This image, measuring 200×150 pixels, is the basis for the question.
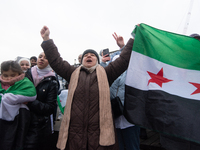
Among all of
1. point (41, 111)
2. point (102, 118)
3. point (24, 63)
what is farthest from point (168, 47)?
point (24, 63)

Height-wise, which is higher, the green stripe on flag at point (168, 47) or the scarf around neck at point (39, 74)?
the green stripe on flag at point (168, 47)

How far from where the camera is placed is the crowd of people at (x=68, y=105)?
1.49m

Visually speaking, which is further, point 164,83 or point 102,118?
point 164,83

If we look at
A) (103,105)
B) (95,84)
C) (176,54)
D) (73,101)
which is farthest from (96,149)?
(176,54)

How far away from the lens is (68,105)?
1.61 m

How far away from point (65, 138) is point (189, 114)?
4.84ft

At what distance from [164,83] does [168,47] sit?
0.53 meters

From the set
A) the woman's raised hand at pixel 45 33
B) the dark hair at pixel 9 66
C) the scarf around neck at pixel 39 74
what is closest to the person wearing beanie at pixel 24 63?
the scarf around neck at pixel 39 74

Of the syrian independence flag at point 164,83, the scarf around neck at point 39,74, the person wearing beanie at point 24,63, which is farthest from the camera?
the person wearing beanie at point 24,63

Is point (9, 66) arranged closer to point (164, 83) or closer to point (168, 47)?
point (164, 83)

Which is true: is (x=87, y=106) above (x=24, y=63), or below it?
below

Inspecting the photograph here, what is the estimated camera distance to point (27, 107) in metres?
1.85

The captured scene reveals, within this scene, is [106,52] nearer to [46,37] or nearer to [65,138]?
[46,37]

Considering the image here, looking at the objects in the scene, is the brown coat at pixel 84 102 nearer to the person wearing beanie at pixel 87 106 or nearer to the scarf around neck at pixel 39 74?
the person wearing beanie at pixel 87 106
